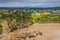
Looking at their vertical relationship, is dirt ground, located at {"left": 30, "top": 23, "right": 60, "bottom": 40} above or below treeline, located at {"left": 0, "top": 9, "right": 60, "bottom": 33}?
below

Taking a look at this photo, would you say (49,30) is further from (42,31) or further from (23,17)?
(23,17)

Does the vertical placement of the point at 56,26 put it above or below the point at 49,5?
below

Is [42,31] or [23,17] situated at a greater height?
[23,17]

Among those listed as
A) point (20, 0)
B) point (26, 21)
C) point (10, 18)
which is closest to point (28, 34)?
point (26, 21)

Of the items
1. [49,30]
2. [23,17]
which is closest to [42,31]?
[49,30]

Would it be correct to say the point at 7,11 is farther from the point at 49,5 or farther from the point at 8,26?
the point at 49,5

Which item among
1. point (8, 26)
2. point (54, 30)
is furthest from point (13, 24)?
point (54, 30)

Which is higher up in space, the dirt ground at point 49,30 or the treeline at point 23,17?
the treeline at point 23,17

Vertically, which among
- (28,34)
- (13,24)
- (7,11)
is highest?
(7,11)

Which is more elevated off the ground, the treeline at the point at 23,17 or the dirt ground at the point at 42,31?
the treeline at the point at 23,17

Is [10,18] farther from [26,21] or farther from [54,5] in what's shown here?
[54,5]
